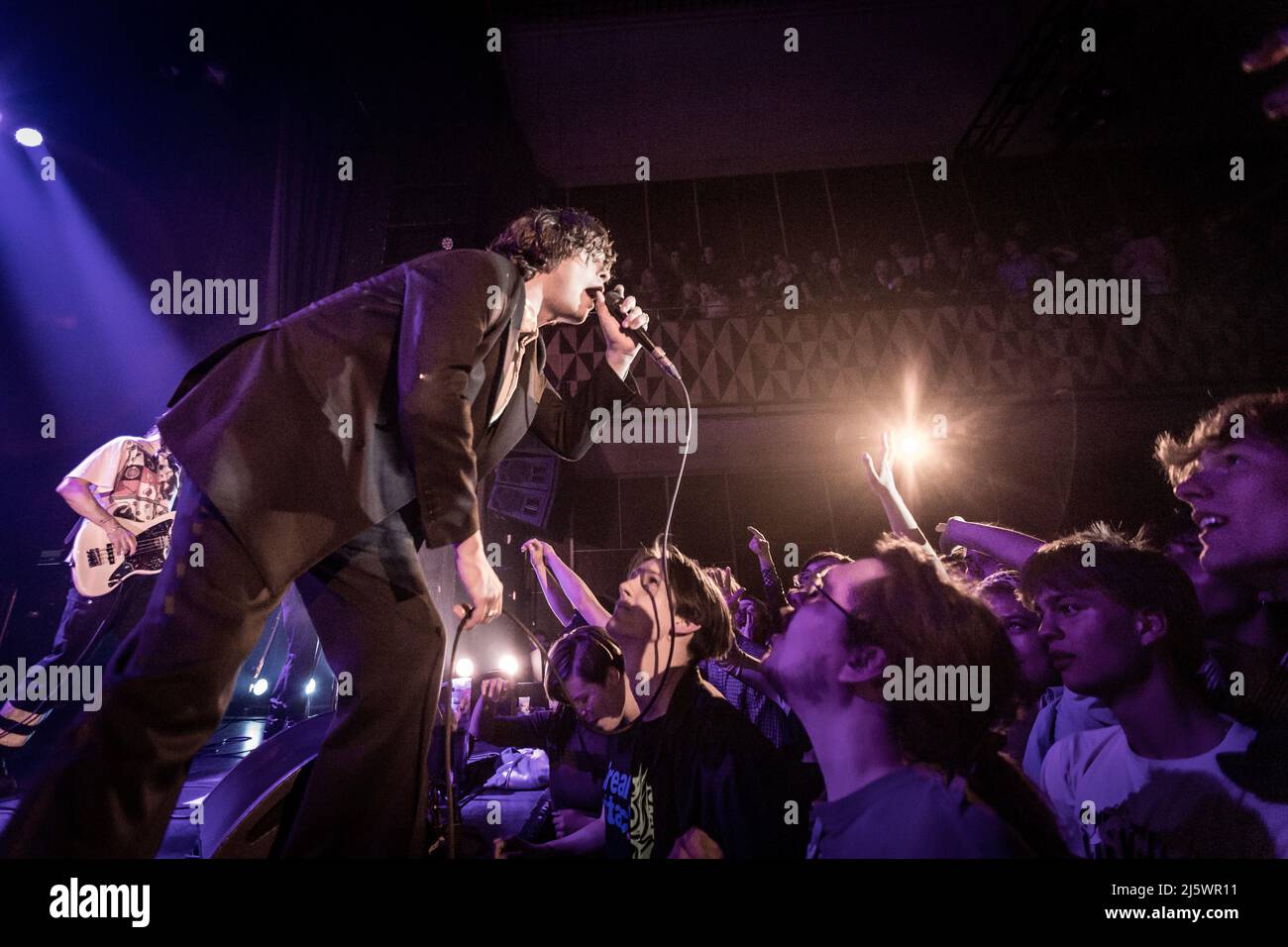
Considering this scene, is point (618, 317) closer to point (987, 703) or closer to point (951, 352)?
point (987, 703)

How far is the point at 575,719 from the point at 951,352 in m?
5.94

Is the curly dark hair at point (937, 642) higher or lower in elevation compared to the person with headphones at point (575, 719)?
higher

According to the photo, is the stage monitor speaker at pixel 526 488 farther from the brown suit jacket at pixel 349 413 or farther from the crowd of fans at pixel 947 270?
the brown suit jacket at pixel 349 413

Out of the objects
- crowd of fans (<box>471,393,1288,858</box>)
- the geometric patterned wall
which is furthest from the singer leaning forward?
the geometric patterned wall

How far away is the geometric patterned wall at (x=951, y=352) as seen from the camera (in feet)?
20.5

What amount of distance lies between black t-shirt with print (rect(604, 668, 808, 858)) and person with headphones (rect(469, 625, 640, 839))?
35cm

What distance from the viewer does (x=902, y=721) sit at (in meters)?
1.14

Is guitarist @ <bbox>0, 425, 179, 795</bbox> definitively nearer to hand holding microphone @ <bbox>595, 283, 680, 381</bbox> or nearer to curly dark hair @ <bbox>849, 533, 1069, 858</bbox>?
hand holding microphone @ <bbox>595, 283, 680, 381</bbox>

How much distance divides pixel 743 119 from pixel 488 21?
2999mm

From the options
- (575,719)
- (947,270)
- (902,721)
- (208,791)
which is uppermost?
(947,270)

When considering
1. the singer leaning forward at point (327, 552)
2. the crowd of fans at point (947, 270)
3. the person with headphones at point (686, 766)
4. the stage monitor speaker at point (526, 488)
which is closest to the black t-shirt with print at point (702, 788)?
the person with headphones at point (686, 766)

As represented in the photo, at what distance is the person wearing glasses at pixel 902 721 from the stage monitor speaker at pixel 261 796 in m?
1.01

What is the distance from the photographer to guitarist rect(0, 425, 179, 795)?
2.52m

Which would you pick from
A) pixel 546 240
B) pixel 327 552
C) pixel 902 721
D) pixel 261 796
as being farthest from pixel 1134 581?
pixel 261 796
